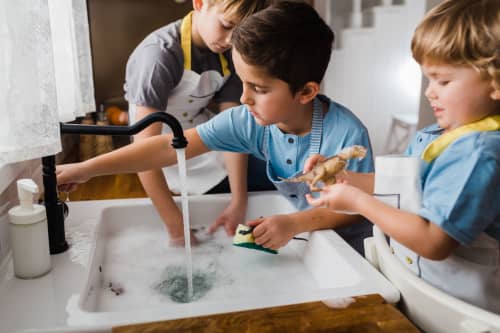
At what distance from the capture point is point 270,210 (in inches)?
48.8

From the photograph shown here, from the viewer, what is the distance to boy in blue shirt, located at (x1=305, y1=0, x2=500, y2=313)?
62 centimetres

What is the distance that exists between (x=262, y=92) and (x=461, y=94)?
39 cm

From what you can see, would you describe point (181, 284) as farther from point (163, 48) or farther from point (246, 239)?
point (163, 48)

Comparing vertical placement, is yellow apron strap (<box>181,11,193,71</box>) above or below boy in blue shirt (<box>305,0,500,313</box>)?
above

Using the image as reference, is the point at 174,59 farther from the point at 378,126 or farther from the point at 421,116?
the point at 378,126

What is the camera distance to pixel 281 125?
1.10m

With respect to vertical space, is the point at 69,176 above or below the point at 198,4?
below

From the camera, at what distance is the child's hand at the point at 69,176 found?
1.02 metres

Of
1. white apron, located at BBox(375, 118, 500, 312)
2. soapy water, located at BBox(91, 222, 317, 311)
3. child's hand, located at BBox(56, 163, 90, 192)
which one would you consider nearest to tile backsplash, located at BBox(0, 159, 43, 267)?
child's hand, located at BBox(56, 163, 90, 192)

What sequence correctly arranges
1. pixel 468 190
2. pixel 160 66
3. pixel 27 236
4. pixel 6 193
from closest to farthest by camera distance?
pixel 468 190 < pixel 27 236 < pixel 6 193 < pixel 160 66

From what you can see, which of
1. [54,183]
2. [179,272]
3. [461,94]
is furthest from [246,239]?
[461,94]

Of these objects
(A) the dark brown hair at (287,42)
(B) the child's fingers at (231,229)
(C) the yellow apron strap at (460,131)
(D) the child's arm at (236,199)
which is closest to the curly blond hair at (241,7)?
(A) the dark brown hair at (287,42)

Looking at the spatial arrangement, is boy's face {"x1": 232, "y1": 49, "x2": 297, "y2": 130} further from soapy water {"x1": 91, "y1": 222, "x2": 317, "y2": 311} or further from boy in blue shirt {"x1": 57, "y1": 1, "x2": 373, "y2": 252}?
soapy water {"x1": 91, "y1": 222, "x2": 317, "y2": 311}

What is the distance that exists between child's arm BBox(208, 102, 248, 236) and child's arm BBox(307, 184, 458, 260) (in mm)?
532
